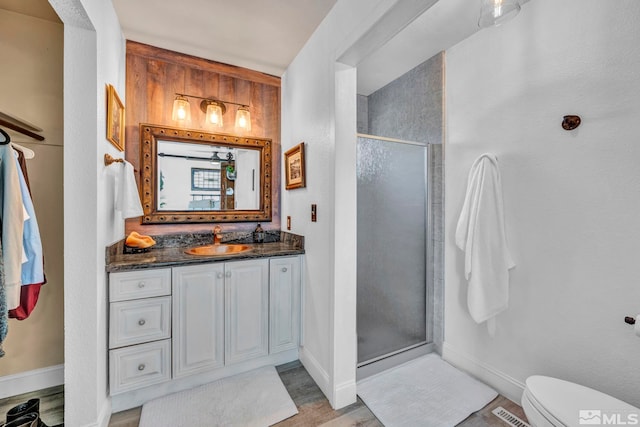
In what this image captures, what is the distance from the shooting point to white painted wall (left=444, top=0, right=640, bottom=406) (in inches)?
50.9

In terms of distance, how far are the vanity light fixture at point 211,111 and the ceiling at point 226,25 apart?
0.36 m

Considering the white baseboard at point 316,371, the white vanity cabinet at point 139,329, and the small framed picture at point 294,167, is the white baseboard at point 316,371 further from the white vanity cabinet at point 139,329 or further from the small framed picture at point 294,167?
the small framed picture at point 294,167

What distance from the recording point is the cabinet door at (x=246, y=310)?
1.90 metres

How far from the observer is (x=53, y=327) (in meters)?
1.79

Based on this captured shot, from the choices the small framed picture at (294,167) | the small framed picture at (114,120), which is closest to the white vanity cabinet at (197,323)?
the small framed picture at (294,167)

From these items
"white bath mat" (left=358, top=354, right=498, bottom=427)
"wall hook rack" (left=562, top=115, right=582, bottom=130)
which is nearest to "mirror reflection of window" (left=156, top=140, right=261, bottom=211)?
"white bath mat" (left=358, top=354, right=498, bottom=427)

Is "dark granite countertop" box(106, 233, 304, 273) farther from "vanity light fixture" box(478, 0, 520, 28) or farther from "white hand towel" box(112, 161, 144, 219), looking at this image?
"vanity light fixture" box(478, 0, 520, 28)

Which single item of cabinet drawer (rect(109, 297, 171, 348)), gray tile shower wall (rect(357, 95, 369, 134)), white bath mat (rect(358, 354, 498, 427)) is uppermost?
gray tile shower wall (rect(357, 95, 369, 134))

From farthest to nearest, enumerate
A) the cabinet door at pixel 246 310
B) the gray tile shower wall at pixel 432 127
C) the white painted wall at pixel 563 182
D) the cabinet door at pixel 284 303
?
1. the gray tile shower wall at pixel 432 127
2. the cabinet door at pixel 284 303
3. the cabinet door at pixel 246 310
4. the white painted wall at pixel 563 182

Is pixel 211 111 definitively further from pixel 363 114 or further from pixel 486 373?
pixel 486 373

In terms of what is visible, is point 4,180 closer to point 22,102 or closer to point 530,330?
point 22,102

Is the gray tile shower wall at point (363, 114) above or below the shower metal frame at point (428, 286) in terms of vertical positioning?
above

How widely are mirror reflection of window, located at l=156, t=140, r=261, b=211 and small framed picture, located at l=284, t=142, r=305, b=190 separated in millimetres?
303

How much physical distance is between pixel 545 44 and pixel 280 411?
2686 mm
